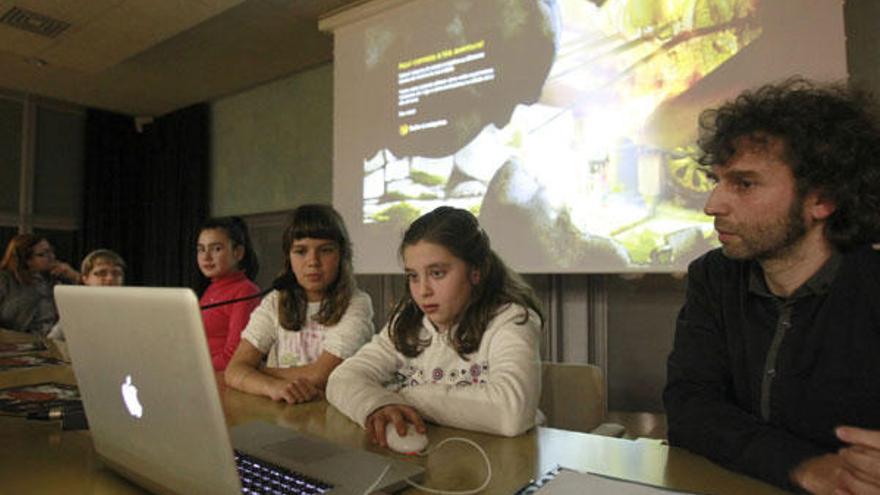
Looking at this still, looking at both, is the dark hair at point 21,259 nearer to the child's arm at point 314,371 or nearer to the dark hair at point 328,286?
the dark hair at point 328,286

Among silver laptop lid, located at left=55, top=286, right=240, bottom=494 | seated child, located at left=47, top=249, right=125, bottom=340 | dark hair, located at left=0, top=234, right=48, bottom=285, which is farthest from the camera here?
dark hair, located at left=0, top=234, right=48, bottom=285

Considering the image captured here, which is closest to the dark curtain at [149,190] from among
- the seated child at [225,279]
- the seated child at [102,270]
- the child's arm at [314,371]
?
the seated child at [102,270]

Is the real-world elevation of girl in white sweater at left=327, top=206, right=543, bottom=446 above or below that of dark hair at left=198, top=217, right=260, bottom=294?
below

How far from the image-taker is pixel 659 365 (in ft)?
9.48

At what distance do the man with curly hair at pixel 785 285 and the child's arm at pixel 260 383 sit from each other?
0.77 metres

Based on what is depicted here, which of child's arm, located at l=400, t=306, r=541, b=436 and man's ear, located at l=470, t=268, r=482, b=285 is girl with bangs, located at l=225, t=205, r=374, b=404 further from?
child's arm, located at l=400, t=306, r=541, b=436

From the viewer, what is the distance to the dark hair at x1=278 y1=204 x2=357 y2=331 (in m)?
1.76

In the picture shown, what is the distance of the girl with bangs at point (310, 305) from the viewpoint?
1734mm

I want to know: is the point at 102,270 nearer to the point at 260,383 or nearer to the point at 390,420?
the point at 260,383

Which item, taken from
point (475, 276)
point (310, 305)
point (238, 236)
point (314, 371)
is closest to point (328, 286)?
point (310, 305)

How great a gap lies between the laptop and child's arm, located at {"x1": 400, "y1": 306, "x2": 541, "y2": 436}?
10.3 inches

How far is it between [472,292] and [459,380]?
0.22m

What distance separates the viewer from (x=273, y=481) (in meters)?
0.74

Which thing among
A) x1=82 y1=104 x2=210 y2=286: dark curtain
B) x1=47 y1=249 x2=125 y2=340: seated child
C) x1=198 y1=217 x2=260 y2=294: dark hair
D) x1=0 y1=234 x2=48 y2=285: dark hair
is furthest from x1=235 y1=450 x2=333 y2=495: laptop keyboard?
x1=82 y1=104 x2=210 y2=286: dark curtain
